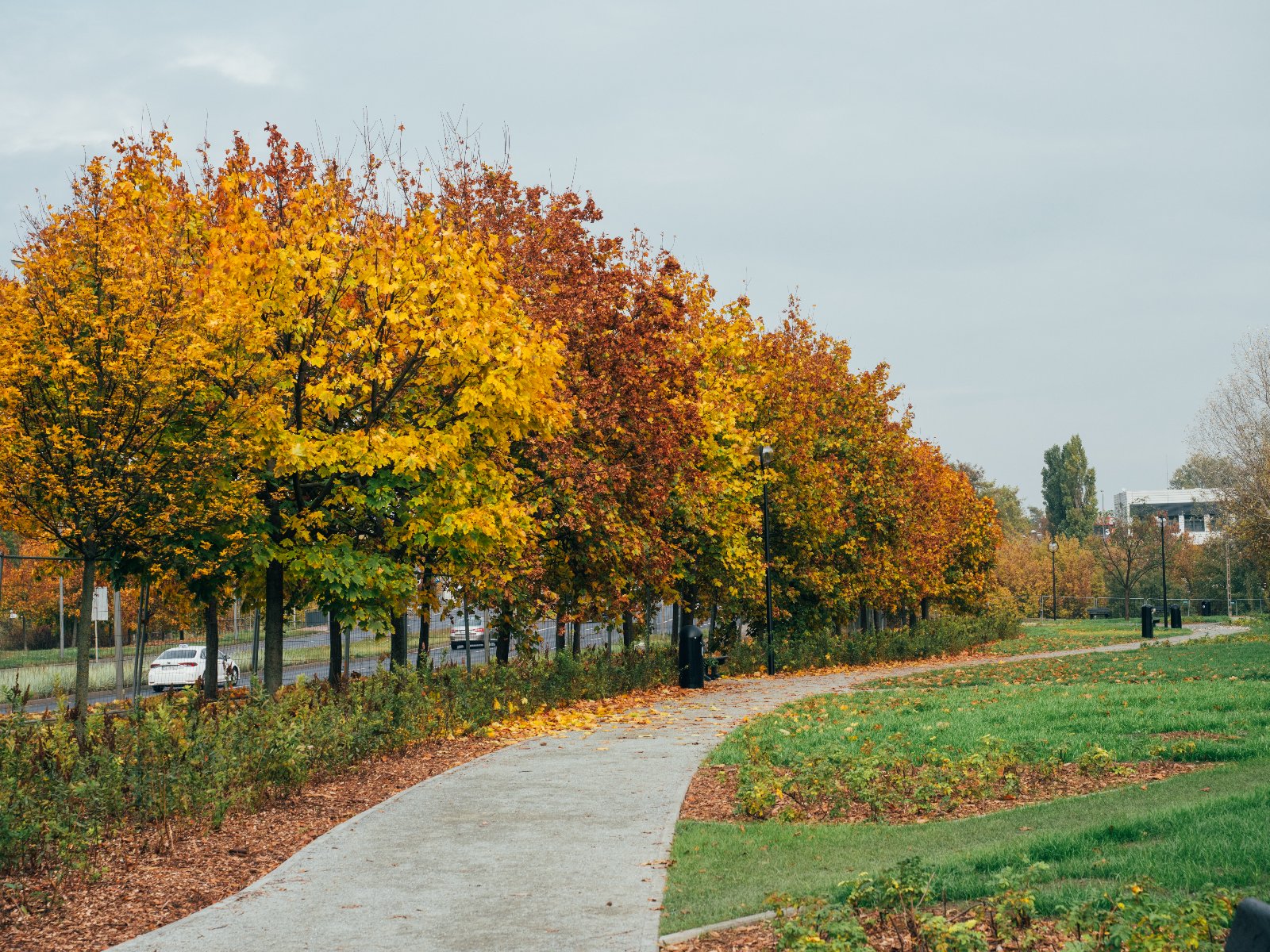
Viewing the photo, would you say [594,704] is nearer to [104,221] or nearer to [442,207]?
[442,207]

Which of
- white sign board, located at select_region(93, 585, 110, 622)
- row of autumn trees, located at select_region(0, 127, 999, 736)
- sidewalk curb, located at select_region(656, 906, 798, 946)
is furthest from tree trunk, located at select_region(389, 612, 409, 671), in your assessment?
sidewalk curb, located at select_region(656, 906, 798, 946)

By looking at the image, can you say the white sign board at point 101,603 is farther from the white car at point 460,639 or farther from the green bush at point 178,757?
the white car at point 460,639

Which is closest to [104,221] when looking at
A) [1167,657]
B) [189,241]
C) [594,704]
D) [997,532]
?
[189,241]

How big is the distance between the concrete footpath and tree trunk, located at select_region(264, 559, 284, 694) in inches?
140

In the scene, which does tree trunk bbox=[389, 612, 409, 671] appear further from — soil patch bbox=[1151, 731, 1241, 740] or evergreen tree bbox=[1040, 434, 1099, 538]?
evergreen tree bbox=[1040, 434, 1099, 538]

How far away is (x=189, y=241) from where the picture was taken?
13258 mm

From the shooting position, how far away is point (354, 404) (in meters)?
14.2

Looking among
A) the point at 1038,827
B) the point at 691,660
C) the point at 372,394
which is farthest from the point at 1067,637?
the point at 1038,827

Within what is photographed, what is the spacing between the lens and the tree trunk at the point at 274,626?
46.6 ft

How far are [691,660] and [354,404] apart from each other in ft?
34.3

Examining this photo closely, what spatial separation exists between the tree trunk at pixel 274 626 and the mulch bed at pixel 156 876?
395cm

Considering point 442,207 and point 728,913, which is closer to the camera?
point 728,913

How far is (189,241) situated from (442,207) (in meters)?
6.31

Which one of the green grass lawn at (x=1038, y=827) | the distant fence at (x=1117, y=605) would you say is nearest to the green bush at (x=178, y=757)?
the green grass lawn at (x=1038, y=827)
